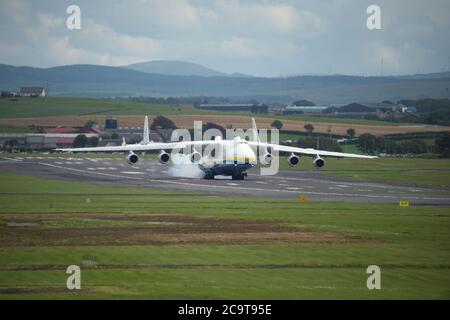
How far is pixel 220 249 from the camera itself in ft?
110

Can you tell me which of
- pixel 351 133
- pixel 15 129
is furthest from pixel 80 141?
pixel 351 133

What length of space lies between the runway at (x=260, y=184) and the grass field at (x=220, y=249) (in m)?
6.27

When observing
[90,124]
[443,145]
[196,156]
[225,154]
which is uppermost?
[90,124]

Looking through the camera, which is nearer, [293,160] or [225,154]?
[225,154]

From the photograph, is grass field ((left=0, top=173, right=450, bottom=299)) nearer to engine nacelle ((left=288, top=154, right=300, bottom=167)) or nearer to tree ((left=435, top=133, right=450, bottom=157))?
engine nacelle ((left=288, top=154, right=300, bottom=167))

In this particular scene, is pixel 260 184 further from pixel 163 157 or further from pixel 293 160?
pixel 163 157

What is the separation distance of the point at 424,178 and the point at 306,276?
1923 inches

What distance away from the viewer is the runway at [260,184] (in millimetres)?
57562

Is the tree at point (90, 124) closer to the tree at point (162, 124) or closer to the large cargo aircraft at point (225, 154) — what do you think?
the tree at point (162, 124)

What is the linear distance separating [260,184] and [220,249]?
3475cm

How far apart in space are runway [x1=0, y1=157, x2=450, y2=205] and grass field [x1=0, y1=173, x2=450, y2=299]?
6268 mm

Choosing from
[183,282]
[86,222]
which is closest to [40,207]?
[86,222]

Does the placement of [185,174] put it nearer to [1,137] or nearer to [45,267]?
[45,267]

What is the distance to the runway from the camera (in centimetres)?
5756
